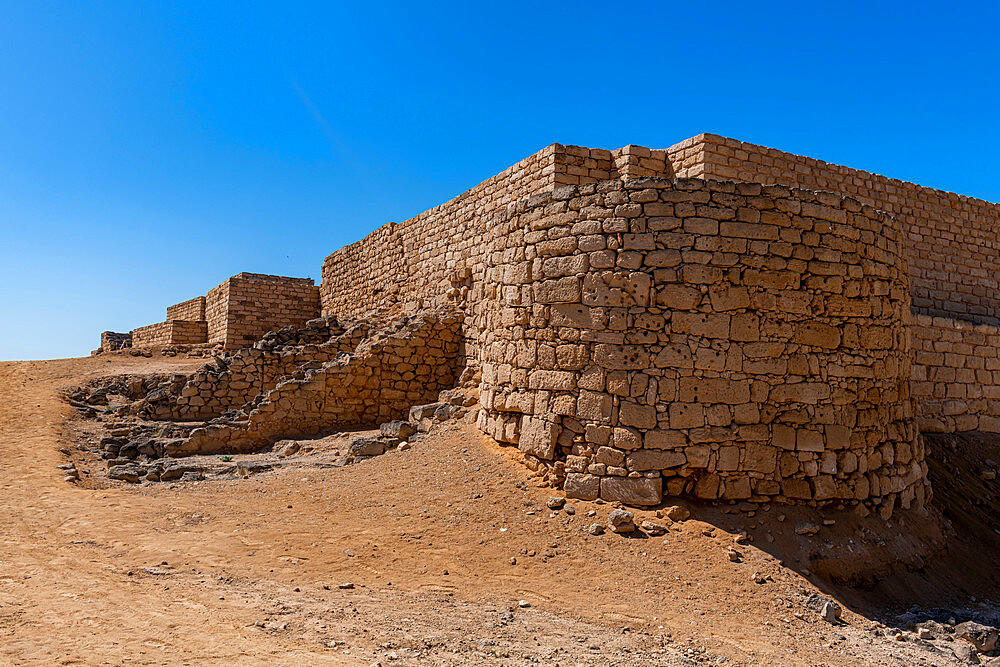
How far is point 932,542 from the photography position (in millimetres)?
6406

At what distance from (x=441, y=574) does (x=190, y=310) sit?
21.0 metres

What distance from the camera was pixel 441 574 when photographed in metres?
5.00

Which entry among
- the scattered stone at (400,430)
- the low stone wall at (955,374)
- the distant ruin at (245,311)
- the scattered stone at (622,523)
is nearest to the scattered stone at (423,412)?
the scattered stone at (400,430)

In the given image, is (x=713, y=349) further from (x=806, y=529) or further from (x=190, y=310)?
(x=190, y=310)

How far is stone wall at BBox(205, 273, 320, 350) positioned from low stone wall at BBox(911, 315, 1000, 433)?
15.9 meters

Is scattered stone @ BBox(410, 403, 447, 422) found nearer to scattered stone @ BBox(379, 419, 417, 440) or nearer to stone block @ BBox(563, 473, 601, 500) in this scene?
scattered stone @ BBox(379, 419, 417, 440)

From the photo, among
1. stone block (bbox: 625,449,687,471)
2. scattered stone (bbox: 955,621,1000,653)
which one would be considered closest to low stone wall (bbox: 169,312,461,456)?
stone block (bbox: 625,449,687,471)

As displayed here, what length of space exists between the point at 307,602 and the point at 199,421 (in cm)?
791

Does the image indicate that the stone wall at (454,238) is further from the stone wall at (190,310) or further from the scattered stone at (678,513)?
the stone wall at (190,310)

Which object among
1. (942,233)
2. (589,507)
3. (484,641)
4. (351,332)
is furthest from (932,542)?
(351,332)

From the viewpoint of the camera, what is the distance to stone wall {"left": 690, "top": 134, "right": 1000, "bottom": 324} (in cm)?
1038

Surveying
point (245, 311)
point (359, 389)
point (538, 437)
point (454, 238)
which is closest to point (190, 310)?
point (245, 311)

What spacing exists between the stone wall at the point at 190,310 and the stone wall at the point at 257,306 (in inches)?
76.1

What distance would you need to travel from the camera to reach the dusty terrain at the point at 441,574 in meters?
3.77
